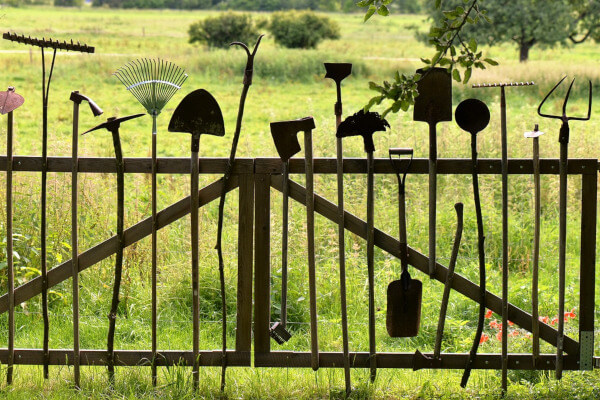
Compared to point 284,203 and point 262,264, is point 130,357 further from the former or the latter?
point 284,203

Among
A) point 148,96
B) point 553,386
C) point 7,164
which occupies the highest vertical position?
point 148,96

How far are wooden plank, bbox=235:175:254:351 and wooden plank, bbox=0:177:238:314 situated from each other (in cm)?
12

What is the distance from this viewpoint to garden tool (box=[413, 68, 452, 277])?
402cm

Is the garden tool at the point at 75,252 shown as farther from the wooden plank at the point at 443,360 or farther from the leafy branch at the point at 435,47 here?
the leafy branch at the point at 435,47

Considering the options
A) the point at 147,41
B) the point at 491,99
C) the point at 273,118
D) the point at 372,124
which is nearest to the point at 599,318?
the point at 372,124

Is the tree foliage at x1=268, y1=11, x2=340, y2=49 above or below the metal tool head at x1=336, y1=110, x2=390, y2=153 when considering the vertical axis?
above

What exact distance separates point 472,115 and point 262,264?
57.1 inches

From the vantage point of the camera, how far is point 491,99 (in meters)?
15.8

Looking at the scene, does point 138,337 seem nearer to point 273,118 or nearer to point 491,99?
point 273,118

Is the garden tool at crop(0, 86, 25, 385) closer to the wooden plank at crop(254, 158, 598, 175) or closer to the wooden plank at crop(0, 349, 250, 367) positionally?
the wooden plank at crop(0, 349, 250, 367)

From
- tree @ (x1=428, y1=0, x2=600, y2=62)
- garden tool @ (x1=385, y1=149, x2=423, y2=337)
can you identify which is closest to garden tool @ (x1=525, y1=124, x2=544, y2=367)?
garden tool @ (x1=385, y1=149, x2=423, y2=337)

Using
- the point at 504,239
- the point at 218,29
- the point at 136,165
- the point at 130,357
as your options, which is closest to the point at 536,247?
the point at 504,239

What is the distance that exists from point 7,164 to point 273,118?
31.8 ft

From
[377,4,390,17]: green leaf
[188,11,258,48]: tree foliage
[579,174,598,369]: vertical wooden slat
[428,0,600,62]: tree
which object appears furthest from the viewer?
[188,11,258,48]: tree foliage
